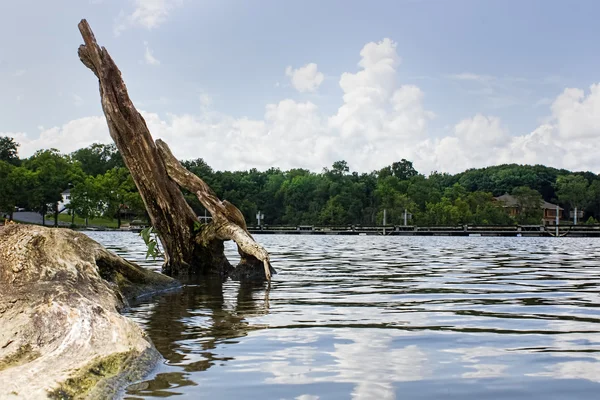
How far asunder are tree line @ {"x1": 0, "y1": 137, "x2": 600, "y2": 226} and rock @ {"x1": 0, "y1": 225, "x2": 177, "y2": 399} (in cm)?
9906

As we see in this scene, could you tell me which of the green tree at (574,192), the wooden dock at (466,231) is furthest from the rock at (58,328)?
the green tree at (574,192)

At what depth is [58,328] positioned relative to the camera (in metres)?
5.15

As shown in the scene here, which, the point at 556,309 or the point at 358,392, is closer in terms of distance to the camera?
the point at 358,392

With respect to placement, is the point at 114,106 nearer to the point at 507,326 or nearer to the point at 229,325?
the point at 229,325

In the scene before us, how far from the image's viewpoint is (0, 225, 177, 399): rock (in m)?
4.16

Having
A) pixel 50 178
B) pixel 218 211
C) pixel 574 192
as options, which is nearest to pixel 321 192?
pixel 50 178

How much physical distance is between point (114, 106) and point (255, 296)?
17.1 feet

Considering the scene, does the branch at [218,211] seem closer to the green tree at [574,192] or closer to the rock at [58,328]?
the rock at [58,328]

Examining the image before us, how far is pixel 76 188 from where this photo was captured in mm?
108938

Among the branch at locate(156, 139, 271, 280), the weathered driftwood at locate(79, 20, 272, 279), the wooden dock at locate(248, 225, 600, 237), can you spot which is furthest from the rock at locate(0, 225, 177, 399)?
the wooden dock at locate(248, 225, 600, 237)

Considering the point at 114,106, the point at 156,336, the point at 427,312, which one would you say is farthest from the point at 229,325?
the point at 114,106

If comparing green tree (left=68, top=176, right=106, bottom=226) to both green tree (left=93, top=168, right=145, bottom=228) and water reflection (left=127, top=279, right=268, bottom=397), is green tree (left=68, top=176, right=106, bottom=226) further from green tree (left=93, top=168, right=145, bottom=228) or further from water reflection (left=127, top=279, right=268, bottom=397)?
water reflection (left=127, top=279, right=268, bottom=397)

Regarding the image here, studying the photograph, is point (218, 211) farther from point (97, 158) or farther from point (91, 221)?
point (97, 158)

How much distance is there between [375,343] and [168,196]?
341 inches
